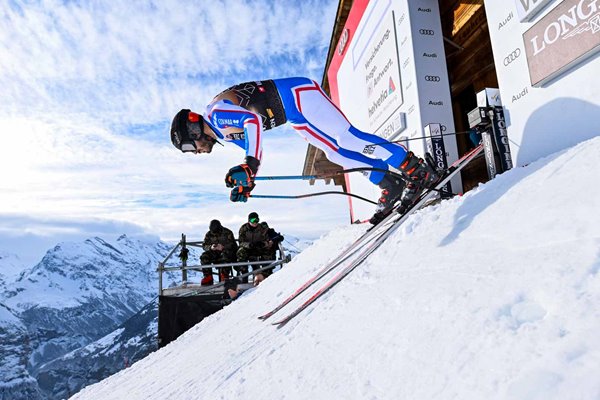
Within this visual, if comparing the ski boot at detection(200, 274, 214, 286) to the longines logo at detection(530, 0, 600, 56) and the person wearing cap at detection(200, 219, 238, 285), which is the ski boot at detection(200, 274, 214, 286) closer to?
the person wearing cap at detection(200, 219, 238, 285)

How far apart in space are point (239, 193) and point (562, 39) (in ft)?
9.20

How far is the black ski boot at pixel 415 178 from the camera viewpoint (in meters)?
3.80

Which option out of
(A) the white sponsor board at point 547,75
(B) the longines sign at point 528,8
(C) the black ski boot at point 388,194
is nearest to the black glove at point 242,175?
(C) the black ski boot at point 388,194

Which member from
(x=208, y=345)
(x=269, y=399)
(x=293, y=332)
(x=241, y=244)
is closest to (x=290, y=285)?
(x=208, y=345)

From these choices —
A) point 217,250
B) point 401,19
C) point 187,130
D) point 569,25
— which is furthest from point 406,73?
point 217,250

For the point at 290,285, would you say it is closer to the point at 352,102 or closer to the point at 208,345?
the point at 208,345

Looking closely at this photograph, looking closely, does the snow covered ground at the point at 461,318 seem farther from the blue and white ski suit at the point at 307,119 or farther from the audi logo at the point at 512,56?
the audi logo at the point at 512,56

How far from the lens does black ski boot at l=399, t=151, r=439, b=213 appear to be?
380 cm

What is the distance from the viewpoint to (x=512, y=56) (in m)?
3.98

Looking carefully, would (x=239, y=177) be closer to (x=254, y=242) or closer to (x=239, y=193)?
(x=239, y=193)

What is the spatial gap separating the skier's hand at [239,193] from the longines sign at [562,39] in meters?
2.63

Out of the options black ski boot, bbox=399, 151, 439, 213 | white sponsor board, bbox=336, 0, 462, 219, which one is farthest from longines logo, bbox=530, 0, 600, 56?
white sponsor board, bbox=336, 0, 462, 219

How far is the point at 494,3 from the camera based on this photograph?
423 centimetres

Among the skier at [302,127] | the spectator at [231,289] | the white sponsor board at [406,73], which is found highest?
the white sponsor board at [406,73]
